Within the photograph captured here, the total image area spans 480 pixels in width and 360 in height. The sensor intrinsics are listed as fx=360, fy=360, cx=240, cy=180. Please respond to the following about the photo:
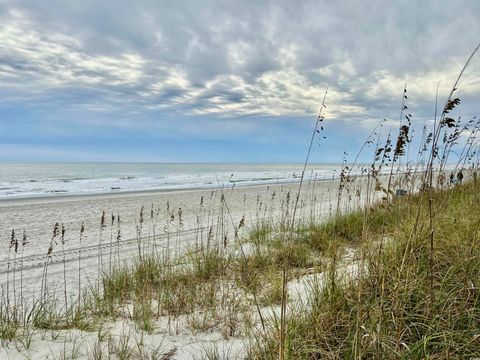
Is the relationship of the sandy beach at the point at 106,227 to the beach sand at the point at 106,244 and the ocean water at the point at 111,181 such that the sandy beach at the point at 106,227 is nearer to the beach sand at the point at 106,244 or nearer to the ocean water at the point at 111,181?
the beach sand at the point at 106,244

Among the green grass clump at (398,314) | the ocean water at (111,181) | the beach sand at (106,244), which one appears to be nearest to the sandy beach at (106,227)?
the beach sand at (106,244)

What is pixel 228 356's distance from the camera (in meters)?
2.71

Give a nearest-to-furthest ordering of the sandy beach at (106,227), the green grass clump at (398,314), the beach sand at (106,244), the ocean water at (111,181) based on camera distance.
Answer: the green grass clump at (398,314)
the beach sand at (106,244)
the sandy beach at (106,227)
the ocean water at (111,181)

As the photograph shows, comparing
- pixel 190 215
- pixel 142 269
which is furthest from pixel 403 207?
pixel 190 215

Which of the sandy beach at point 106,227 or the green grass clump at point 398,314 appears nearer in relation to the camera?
the green grass clump at point 398,314

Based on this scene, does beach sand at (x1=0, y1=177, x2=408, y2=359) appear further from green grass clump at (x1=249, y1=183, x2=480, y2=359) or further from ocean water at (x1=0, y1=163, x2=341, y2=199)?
ocean water at (x1=0, y1=163, x2=341, y2=199)

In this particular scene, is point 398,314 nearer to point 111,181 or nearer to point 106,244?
point 106,244

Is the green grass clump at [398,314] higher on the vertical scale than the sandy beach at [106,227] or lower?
higher

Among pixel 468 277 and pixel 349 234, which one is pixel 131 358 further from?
pixel 349 234

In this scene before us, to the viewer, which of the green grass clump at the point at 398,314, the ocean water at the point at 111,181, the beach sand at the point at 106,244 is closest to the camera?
the green grass clump at the point at 398,314

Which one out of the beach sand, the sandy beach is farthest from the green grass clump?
the sandy beach

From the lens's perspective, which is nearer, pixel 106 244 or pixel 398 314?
pixel 398 314

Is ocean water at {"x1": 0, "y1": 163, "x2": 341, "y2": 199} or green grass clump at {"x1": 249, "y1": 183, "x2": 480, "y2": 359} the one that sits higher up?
green grass clump at {"x1": 249, "y1": 183, "x2": 480, "y2": 359}

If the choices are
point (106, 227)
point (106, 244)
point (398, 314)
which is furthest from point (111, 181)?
point (398, 314)
